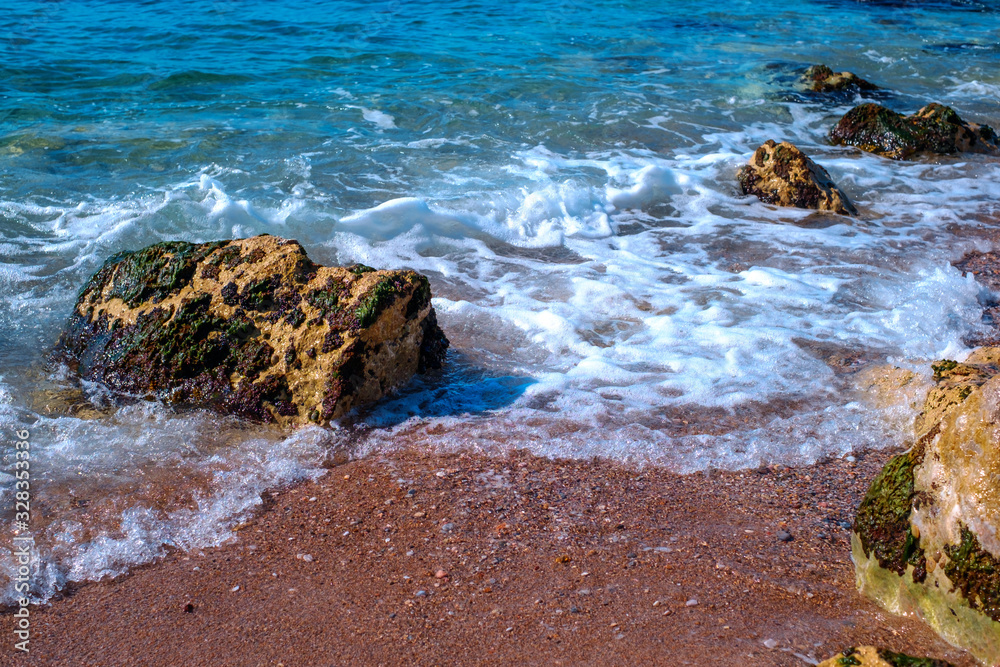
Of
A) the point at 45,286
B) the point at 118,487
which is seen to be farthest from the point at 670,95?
the point at 118,487

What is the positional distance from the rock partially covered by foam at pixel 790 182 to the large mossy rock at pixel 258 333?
4.51 meters

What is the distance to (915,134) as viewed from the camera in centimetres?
942

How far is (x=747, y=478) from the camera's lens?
3820 millimetres

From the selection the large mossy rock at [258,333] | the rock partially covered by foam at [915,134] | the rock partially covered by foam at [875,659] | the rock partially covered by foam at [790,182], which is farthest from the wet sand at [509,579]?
the rock partially covered by foam at [915,134]

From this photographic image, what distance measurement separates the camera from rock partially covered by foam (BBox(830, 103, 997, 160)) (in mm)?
9336

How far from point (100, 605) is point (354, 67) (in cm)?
1078

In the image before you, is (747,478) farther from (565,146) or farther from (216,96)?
(216,96)

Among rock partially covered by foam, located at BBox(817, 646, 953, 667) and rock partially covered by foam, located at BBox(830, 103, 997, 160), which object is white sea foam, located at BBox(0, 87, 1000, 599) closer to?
rock partially covered by foam, located at BBox(830, 103, 997, 160)

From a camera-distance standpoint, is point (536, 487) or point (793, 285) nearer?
point (536, 487)

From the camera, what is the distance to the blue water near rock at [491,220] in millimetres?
4090
